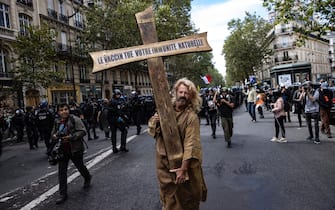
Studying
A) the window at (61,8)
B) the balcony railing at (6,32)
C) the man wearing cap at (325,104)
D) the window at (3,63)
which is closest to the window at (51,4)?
the window at (61,8)

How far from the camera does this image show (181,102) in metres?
2.89

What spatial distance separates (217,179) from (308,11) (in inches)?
399

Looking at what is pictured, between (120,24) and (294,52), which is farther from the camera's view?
(294,52)

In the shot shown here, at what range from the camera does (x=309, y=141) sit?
8641 mm

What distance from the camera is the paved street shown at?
438 cm

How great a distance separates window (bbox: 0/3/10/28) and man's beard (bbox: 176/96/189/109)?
24804 mm

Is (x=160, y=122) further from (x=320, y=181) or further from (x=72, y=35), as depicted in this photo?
(x=72, y=35)

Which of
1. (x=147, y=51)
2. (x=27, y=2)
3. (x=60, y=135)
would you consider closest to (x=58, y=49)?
(x=27, y=2)

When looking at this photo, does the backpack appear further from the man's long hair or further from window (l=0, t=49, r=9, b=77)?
window (l=0, t=49, r=9, b=77)

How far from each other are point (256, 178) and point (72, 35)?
1273 inches

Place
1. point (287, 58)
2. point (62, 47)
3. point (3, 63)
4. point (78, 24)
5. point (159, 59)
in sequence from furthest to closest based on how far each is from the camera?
point (287, 58)
point (78, 24)
point (62, 47)
point (3, 63)
point (159, 59)

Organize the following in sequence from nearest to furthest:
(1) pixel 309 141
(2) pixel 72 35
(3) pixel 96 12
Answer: (1) pixel 309 141 < (3) pixel 96 12 < (2) pixel 72 35

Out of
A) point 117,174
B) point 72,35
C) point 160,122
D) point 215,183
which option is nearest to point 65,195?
point 117,174

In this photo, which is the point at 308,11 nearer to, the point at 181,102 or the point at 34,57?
the point at 181,102
